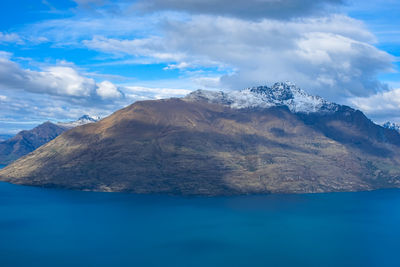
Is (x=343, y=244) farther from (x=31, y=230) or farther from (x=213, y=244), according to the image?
(x=31, y=230)

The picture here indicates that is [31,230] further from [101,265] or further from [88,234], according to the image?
[101,265]

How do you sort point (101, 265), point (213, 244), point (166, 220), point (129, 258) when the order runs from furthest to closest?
1. point (166, 220)
2. point (213, 244)
3. point (129, 258)
4. point (101, 265)

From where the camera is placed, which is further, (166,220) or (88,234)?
(166,220)

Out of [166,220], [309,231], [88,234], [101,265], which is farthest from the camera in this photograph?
[166,220]

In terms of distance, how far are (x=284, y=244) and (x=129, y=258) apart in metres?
65.6

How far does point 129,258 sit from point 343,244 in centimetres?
9221

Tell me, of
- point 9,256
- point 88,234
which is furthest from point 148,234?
point 9,256

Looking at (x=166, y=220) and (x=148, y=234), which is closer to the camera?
(x=148, y=234)

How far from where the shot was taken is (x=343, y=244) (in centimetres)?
16112

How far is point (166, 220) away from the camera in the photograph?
197 m

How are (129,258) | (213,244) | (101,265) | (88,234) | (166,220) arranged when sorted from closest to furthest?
(101,265) < (129,258) < (213,244) < (88,234) < (166,220)

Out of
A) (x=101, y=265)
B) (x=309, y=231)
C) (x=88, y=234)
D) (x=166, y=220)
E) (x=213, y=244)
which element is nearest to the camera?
(x=101, y=265)

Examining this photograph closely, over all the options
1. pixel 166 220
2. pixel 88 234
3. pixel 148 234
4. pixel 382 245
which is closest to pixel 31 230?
pixel 88 234

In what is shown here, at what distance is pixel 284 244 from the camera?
516ft
